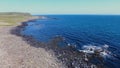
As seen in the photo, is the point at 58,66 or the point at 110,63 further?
the point at 110,63

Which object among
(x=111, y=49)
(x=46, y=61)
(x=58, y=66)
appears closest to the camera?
(x=58, y=66)

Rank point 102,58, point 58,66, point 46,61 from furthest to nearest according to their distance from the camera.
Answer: point 102,58, point 46,61, point 58,66

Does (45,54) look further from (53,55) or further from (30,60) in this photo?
(30,60)

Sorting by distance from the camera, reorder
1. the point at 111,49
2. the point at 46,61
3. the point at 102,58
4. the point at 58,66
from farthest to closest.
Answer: the point at 111,49, the point at 102,58, the point at 46,61, the point at 58,66

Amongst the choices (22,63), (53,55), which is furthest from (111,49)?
(22,63)

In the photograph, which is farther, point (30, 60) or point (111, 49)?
point (111, 49)

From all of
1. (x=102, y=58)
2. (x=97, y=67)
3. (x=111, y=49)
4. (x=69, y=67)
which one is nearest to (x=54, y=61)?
(x=69, y=67)

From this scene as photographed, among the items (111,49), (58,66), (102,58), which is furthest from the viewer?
(111,49)

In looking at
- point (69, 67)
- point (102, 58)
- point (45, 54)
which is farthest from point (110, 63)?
point (45, 54)

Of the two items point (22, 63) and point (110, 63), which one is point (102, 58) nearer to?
point (110, 63)
